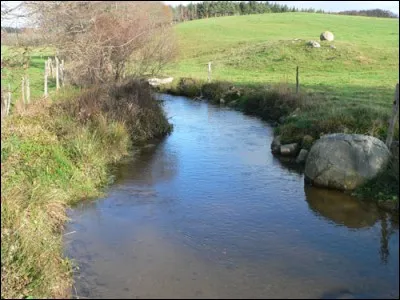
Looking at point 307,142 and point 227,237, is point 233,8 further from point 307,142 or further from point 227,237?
point 227,237

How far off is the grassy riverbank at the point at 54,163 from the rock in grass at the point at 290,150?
5.24m

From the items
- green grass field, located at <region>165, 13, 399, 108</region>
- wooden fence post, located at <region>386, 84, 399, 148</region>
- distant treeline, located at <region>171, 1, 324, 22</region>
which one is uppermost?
distant treeline, located at <region>171, 1, 324, 22</region>

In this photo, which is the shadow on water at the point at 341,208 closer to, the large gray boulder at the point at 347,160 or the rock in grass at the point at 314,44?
the large gray boulder at the point at 347,160

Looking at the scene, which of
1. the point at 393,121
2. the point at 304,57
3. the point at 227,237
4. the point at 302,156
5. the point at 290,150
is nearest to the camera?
the point at 227,237

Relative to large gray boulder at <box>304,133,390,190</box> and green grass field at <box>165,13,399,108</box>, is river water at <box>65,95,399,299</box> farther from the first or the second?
green grass field at <box>165,13,399,108</box>

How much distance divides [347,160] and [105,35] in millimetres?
10944

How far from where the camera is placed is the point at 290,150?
15.8 meters

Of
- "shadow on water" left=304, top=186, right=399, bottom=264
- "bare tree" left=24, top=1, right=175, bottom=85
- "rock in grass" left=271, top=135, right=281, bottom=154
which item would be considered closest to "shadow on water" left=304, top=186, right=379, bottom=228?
"shadow on water" left=304, top=186, right=399, bottom=264

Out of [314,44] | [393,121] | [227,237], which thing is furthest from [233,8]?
[227,237]

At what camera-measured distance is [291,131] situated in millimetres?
16828

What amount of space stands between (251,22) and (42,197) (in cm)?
6613

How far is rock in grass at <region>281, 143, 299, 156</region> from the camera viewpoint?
622 inches

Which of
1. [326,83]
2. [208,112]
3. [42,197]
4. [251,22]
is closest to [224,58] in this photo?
[326,83]

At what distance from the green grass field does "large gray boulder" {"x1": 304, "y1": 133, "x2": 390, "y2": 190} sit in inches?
149
